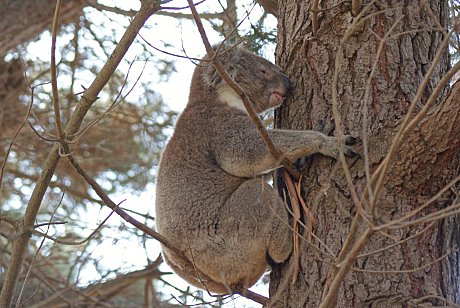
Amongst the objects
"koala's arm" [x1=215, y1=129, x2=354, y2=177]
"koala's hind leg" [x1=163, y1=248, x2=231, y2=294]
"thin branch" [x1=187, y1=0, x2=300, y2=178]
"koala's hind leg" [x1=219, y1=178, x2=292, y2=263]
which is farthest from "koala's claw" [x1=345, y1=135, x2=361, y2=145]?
"koala's hind leg" [x1=163, y1=248, x2=231, y2=294]

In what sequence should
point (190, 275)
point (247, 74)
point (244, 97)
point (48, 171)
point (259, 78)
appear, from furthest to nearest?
1. point (247, 74)
2. point (259, 78)
3. point (190, 275)
4. point (48, 171)
5. point (244, 97)

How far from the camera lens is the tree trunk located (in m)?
2.97

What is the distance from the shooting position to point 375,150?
125 inches

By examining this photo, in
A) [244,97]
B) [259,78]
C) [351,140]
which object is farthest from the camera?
[259,78]

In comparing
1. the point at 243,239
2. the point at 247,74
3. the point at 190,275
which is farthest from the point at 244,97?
the point at 247,74

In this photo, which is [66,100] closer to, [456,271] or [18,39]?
[18,39]

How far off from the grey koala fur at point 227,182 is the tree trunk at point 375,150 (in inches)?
5.7

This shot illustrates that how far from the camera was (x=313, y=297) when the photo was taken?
10.3 ft

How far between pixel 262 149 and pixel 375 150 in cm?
82

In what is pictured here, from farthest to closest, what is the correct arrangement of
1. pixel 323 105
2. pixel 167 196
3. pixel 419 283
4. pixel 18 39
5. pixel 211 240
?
pixel 18 39, pixel 167 196, pixel 211 240, pixel 323 105, pixel 419 283

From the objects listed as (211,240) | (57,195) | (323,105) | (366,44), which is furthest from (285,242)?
(57,195)

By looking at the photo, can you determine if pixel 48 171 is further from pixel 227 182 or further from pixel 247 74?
pixel 247 74

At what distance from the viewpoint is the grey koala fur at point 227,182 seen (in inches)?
145

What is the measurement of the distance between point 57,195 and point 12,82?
1407mm
